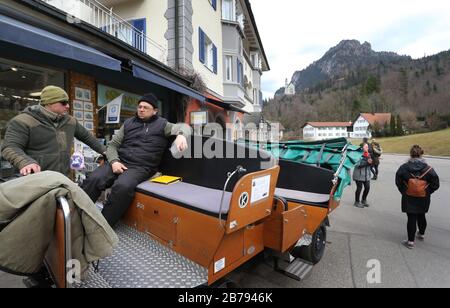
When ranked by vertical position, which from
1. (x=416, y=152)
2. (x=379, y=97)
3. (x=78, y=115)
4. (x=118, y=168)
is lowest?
(x=118, y=168)

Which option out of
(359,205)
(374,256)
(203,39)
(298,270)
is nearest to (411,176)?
(374,256)

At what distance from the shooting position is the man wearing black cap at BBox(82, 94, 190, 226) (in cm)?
278

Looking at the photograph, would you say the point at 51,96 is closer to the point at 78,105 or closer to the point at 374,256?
the point at 78,105

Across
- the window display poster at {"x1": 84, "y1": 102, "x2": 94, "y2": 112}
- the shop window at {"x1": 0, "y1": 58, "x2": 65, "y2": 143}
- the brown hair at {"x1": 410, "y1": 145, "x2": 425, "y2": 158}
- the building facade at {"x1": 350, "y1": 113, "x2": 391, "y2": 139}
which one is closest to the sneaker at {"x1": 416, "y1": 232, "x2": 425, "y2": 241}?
the brown hair at {"x1": 410, "y1": 145, "x2": 425, "y2": 158}

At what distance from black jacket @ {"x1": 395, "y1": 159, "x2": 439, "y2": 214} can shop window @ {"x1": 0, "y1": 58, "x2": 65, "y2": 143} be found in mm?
7107

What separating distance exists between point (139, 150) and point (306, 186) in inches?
102

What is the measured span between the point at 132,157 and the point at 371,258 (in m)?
3.71

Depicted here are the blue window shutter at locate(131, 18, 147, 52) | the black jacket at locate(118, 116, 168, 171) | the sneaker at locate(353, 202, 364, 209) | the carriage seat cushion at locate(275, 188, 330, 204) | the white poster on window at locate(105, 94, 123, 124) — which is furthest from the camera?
the blue window shutter at locate(131, 18, 147, 52)

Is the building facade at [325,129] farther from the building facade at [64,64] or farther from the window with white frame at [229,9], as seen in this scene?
the building facade at [64,64]

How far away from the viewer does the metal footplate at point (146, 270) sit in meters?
2.05

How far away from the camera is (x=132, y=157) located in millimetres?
3141

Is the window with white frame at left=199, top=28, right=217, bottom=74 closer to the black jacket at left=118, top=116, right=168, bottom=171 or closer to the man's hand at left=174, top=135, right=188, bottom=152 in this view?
the black jacket at left=118, top=116, right=168, bottom=171

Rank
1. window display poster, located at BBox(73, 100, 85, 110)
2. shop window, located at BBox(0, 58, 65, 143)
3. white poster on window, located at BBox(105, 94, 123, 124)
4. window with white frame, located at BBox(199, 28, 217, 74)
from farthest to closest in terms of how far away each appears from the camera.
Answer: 1. window with white frame, located at BBox(199, 28, 217, 74)
2. white poster on window, located at BBox(105, 94, 123, 124)
3. window display poster, located at BBox(73, 100, 85, 110)
4. shop window, located at BBox(0, 58, 65, 143)

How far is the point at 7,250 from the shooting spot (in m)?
1.60
